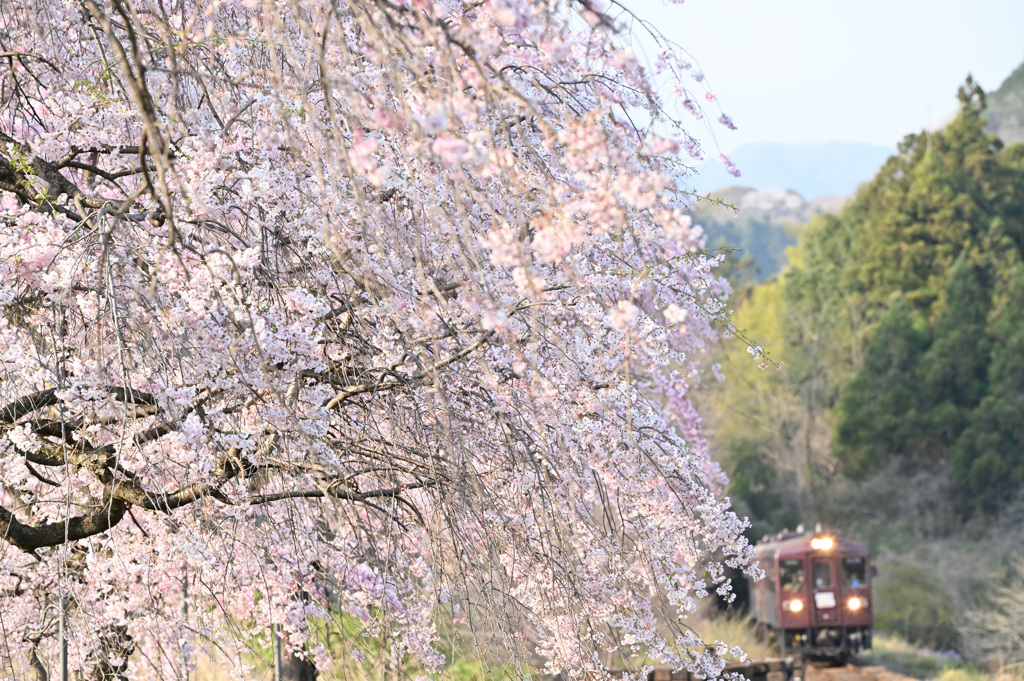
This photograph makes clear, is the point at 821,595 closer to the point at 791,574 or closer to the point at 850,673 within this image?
the point at 791,574

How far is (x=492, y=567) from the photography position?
13.6 ft

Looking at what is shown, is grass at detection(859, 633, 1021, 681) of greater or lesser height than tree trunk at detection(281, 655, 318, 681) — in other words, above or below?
below

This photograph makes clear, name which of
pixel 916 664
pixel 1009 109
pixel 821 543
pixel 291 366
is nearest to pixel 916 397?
pixel 916 664

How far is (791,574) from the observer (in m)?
18.9

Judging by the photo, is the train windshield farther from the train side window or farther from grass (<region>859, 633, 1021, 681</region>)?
grass (<region>859, 633, 1021, 681</region>)

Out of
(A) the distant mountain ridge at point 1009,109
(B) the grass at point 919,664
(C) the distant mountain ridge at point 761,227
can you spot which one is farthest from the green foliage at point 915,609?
(A) the distant mountain ridge at point 1009,109

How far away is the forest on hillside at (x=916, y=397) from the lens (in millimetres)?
27250

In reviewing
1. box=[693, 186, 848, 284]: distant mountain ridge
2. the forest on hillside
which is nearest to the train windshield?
the forest on hillside

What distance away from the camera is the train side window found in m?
19.0

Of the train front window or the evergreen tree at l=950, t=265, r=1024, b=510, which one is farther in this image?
the evergreen tree at l=950, t=265, r=1024, b=510

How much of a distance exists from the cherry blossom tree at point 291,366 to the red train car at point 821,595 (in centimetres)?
1361

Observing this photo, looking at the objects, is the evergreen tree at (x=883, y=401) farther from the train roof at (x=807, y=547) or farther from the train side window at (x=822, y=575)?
the train side window at (x=822, y=575)

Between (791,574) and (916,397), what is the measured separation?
45.2 ft

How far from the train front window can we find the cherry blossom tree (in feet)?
44.6
